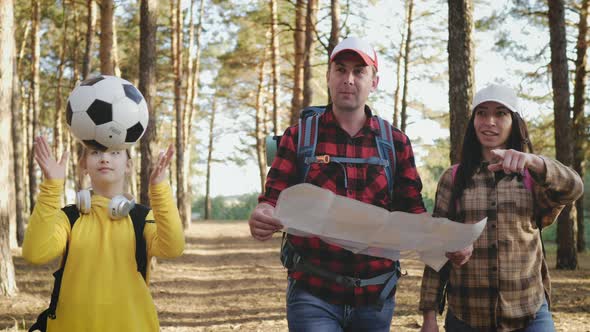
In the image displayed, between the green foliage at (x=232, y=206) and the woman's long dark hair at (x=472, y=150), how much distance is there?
3744 cm

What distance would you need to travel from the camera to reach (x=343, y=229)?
89.7 inches

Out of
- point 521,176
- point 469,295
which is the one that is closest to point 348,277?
point 469,295

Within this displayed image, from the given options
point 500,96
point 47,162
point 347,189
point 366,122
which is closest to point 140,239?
point 47,162

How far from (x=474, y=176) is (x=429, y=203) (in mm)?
30937

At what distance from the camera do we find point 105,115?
2979mm

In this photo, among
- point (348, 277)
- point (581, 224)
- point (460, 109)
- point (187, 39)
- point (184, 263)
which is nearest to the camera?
point (348, 277)

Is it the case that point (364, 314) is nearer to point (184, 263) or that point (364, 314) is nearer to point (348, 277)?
point (348, 277)

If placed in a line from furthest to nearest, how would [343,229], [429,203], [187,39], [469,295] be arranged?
[429,203], [187,39], [469,295], [343,229]

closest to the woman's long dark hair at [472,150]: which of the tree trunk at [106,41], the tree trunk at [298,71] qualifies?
the tree trunk at [106,41]

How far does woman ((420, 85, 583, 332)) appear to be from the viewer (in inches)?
112

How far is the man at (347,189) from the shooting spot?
260 centimetres

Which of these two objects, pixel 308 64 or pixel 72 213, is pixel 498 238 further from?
pixel 308 64

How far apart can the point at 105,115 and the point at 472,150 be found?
2.01 m

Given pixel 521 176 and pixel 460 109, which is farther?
pixel 460 109
